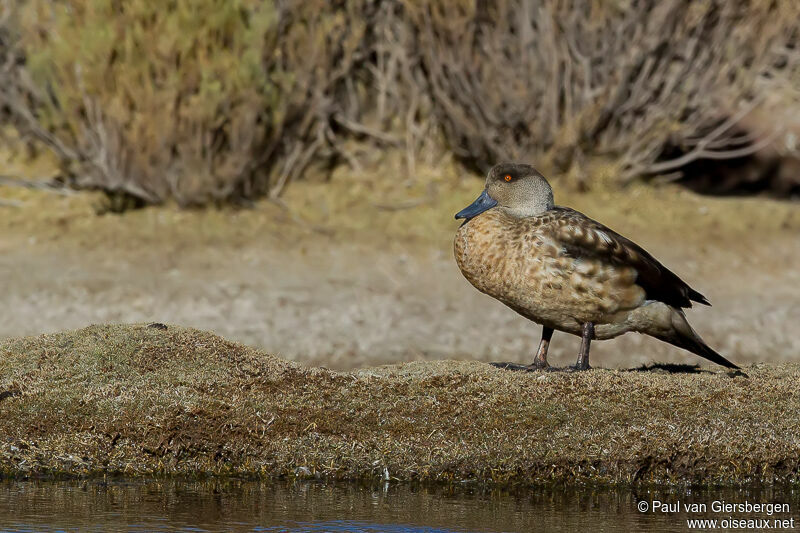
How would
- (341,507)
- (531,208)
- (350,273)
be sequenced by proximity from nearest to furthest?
(341,507)
(531,208)
(350,273)

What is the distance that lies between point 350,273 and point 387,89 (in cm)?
322

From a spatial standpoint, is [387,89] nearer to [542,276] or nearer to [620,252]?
[620,252]

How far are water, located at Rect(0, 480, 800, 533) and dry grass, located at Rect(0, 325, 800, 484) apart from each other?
0.18 m

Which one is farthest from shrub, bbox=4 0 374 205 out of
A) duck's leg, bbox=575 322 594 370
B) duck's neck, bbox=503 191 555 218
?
duck's leg, bbox=575 322 594 370

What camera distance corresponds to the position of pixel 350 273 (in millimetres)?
11984

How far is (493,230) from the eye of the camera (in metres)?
6.99

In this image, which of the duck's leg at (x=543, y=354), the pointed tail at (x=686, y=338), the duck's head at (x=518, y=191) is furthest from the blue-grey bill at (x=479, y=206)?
the pointed tail at (x=686, y=338)

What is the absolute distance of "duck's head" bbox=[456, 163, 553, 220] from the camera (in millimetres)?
7289

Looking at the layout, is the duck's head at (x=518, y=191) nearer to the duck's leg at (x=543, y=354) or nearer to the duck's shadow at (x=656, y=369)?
the duck's leg at (x=543, y=354)

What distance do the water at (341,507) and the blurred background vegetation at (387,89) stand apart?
779 centimetres

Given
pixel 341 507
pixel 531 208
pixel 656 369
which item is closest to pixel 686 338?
pixel 656 369

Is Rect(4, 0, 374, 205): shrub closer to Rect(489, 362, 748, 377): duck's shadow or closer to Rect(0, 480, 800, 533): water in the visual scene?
Rect(489, 362, 748, 377): duck's shadow

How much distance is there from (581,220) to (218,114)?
686 cm

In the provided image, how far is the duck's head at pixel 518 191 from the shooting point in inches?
287
